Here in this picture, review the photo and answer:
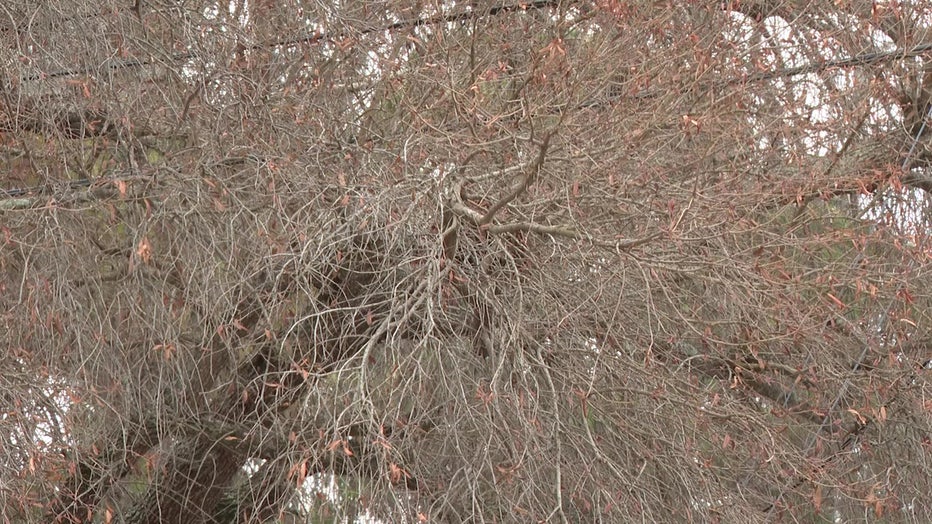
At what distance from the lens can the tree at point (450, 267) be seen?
17.0ft

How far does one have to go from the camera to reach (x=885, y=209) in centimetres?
730

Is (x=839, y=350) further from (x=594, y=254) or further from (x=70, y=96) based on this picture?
(x=70, y=96)

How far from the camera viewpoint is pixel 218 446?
6.79 meters

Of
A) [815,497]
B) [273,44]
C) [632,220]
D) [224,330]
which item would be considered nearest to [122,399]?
[224,330]

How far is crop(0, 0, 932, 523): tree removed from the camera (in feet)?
17.0

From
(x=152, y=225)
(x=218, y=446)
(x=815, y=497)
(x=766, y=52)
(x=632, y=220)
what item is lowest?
(x=218, y=446)

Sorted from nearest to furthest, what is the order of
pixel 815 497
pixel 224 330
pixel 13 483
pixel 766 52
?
pixel 13 483 < pixel 815 497 < pixel 224 330 < pixel 766 52

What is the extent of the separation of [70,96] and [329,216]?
4.39ft

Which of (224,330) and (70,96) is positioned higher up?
(70,96)

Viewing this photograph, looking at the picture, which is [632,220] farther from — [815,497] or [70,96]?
[70,96]

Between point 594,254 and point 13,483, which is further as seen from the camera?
point 594,254

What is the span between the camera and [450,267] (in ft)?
17.5

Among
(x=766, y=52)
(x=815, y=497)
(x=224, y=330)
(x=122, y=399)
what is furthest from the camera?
(x=766, y=52)

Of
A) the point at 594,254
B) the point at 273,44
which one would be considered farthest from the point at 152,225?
the point at 594,254
